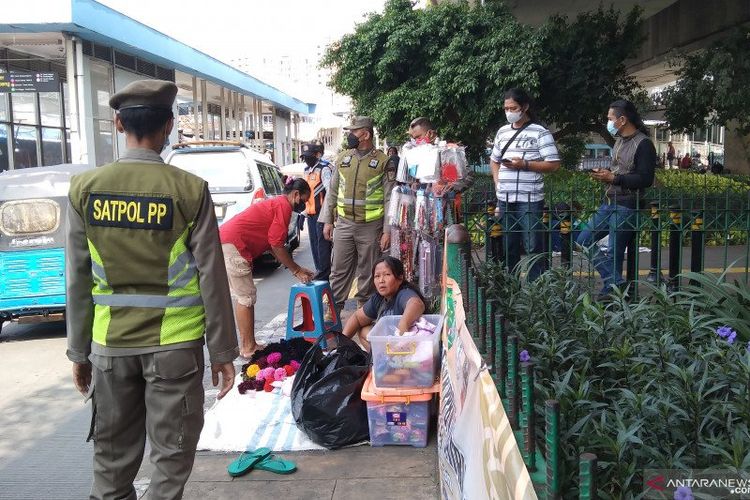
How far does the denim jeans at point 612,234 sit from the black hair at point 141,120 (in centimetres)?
327

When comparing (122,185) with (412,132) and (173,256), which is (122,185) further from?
(412,132)

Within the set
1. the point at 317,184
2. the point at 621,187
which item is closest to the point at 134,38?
the point at 317,184

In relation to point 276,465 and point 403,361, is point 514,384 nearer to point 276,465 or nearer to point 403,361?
point 403,361

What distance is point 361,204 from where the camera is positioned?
7.06 m

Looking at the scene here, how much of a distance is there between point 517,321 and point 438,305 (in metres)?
2.56

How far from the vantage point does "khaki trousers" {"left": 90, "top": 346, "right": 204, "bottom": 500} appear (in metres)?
2.89

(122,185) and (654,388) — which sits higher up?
(122,185)

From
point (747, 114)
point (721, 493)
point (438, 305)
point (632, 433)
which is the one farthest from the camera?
point (747, 114)

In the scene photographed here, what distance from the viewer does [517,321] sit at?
11.6 feet

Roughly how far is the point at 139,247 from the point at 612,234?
383 centimetres

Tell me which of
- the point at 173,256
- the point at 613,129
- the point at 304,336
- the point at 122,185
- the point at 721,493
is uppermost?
the point at 613,129

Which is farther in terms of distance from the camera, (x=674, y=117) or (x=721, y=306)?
(x=674, y=117)

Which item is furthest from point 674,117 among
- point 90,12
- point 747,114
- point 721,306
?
point 90,12

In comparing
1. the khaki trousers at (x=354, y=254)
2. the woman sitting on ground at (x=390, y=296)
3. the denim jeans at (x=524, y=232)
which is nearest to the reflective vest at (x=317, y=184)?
the khaki trousers at (x=354, y=254)
